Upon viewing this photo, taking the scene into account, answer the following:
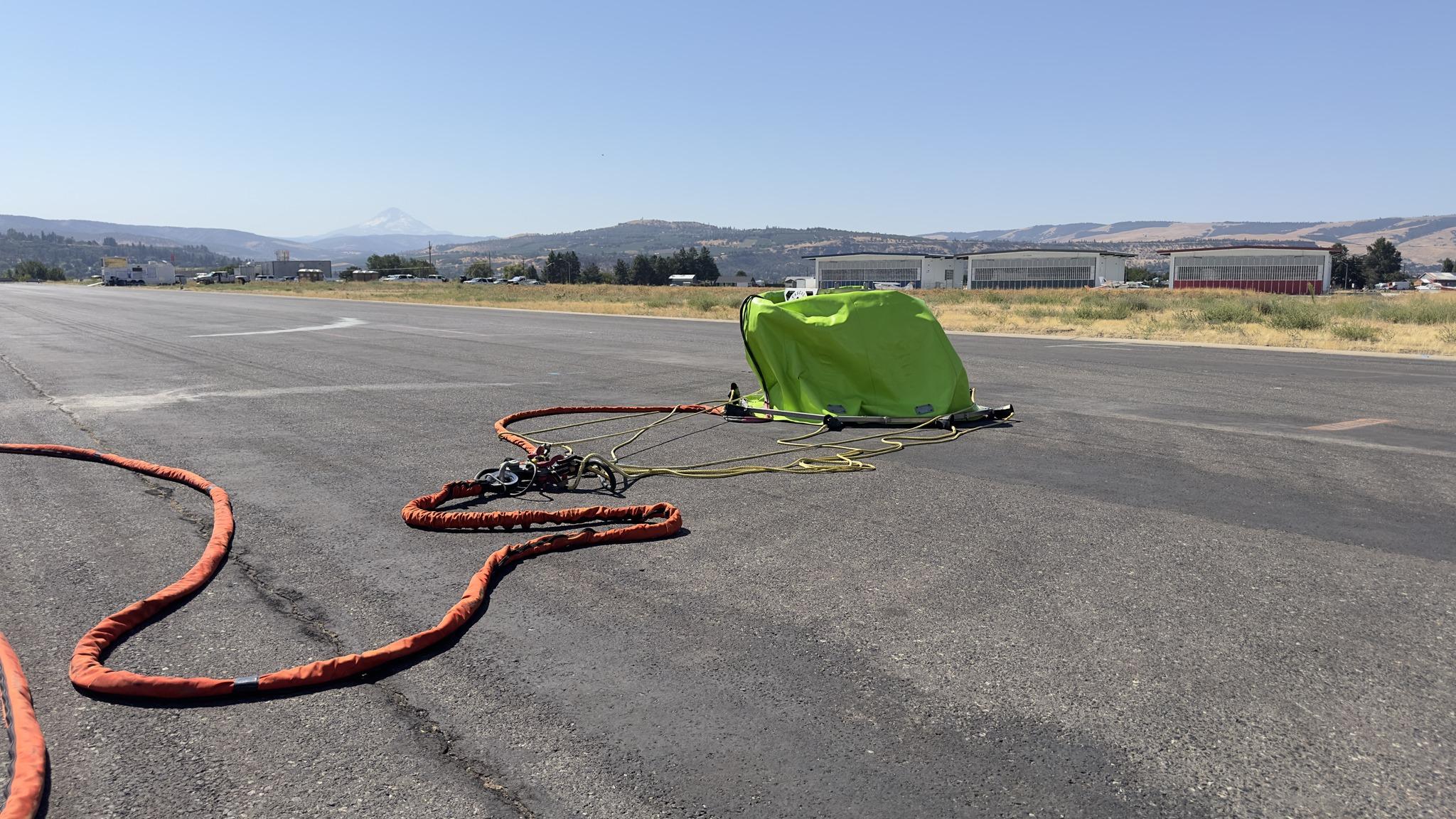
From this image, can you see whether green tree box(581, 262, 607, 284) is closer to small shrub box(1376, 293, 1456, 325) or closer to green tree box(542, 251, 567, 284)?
green tree box(542, 251, 567, 284)

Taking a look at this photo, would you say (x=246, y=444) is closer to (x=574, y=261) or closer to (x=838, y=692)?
(x=838, y=692)

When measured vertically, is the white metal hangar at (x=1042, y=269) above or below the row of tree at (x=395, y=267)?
below

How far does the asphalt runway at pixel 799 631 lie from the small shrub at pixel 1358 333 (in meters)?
16.9

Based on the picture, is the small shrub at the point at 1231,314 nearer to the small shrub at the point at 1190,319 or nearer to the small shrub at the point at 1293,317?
the small shrub at the point at 1190,319

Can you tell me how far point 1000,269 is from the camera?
12138 cm

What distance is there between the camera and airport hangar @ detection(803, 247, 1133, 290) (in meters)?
118

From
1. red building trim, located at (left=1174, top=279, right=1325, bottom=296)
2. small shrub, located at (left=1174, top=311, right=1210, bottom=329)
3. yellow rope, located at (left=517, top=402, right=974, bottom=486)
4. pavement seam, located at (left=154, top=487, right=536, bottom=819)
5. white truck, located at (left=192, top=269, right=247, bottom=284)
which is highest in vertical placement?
white truck, located at (left=192, top=269, right=247, bottom=284)

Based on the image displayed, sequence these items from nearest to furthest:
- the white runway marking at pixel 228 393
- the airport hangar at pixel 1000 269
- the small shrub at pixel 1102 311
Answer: the white runway marking at pixel 228 393
the small shrub at pixel 1102 311
the airport hangar at pixel 1000 269

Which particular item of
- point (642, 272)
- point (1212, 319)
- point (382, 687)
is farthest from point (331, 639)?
point (642, 272)

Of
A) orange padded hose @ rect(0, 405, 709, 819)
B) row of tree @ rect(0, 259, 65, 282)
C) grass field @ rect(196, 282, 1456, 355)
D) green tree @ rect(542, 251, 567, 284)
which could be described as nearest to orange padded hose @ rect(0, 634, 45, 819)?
orange padded hose @ rect(0, 405, 709, 819)

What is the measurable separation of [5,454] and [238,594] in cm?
534

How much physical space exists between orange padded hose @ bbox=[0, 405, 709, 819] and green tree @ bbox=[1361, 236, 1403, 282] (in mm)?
155644

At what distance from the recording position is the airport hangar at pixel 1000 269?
117812 millimetres

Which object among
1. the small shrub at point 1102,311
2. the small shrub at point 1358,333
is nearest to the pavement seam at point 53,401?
the small shrub at point 1358,333
